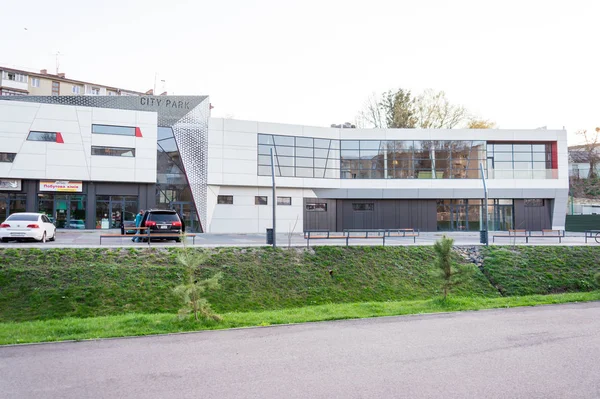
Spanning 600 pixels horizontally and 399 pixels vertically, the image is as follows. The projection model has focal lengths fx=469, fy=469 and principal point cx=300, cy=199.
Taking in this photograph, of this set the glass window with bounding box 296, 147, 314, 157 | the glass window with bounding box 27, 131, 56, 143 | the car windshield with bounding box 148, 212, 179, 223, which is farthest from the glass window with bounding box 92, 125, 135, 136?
the car windshield with bounding box 148, 212, 179, 223

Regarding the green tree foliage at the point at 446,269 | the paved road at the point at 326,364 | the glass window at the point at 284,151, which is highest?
the glass window at the point at 284,151

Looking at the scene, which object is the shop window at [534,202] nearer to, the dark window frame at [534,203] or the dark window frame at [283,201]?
the dark window frame at [534,203]

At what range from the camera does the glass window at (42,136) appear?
31.2 meters

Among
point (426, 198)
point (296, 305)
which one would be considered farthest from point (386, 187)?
point (296, 305)

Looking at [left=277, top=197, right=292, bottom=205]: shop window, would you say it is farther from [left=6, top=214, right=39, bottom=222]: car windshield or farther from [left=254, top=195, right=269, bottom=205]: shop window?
[left=6, top=214, right=39, bottom=222]: car windshield

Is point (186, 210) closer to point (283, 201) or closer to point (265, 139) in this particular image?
point (283, 201)

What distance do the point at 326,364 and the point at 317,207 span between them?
101 feet

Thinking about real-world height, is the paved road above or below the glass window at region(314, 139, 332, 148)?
below

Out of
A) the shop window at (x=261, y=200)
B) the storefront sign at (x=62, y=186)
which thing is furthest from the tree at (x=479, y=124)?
the storefront sign at (x=62, y=186)

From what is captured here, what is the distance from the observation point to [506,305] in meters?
12.4

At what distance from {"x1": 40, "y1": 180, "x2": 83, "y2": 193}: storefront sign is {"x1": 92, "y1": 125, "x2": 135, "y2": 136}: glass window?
152 inches

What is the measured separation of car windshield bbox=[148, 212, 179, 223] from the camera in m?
21.4

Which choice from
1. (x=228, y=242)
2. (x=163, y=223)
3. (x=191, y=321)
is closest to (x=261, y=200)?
(x=228, y=242)

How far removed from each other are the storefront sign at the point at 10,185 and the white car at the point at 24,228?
38.6 feet
